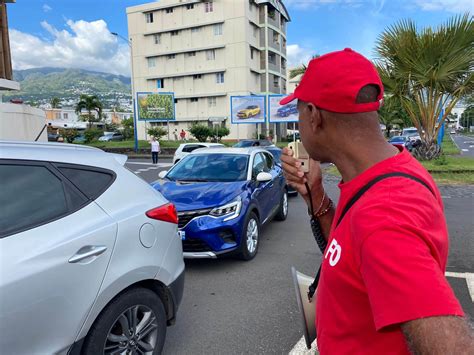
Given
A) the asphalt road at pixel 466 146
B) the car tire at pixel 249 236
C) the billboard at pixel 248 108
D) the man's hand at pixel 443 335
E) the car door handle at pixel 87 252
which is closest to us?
the man's hand at pixel 443 335

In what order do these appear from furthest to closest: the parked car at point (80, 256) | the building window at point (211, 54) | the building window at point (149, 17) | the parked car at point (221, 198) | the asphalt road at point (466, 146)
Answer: the building window at point (149, 17)
the building window at point (211, 54)
the asphalt road at point (466, 146)
the parked car at point (221, 198)
the parked car at point (80, 256)

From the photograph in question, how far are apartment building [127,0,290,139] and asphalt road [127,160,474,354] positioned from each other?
37.5 meters

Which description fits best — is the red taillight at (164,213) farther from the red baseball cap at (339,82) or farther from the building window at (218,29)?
the building window at (218,29)

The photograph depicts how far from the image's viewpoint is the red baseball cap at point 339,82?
1127 millimetres

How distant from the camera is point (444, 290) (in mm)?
824

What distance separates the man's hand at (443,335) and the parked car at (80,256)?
1.79 meters

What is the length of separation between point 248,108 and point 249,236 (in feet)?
90.3

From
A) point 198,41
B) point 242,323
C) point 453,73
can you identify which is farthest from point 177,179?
point 198,41

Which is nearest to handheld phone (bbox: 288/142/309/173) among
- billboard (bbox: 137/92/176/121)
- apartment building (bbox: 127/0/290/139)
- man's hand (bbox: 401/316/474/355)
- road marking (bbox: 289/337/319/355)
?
man's hand (bbox: 401/316/474/355)

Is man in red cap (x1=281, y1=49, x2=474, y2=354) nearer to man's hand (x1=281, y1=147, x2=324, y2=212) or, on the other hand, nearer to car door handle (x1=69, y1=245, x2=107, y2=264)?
man's hand (x1=281, y1=147, x2=324, y2=212)

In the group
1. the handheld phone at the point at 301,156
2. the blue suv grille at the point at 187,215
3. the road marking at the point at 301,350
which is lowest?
the road marking at the point at 301,350

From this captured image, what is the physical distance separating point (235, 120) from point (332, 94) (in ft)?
103

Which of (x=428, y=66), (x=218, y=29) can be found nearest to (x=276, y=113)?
(x=428, y=66)

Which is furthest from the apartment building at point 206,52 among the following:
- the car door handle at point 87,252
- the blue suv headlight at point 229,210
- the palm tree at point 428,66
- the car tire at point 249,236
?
the car door handle at point 87,252
